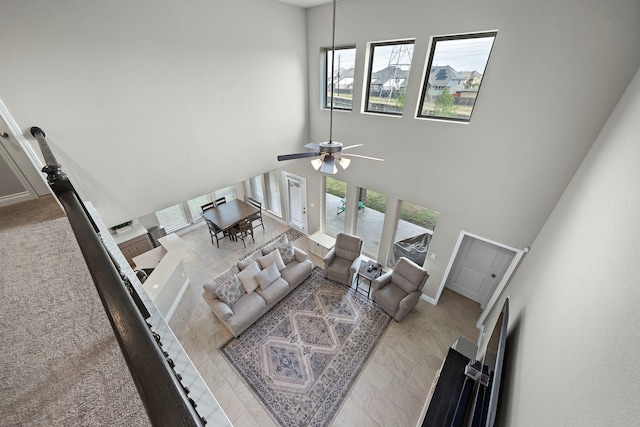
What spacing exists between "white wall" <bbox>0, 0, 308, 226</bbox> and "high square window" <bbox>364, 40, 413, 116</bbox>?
1737mm

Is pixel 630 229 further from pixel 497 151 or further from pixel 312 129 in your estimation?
pixel 312 129

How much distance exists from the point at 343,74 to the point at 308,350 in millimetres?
5689

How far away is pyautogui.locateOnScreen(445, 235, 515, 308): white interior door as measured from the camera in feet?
15.4

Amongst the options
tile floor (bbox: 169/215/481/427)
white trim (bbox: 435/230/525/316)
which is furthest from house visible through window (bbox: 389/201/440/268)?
tile floor (bbox: 169/215/481/427)

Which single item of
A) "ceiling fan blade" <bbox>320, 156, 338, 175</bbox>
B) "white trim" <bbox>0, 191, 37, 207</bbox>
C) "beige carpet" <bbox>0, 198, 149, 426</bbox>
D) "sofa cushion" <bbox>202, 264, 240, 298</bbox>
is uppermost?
"ceiling fan blade" <bbox>320, 156, 338, 175</bbox>

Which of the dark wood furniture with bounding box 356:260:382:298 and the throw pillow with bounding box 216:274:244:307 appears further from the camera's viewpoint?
the dark wood furniture with bounding box 356:260:382:298

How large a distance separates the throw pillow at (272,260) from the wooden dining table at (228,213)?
186cm

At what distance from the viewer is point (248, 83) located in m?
4.55

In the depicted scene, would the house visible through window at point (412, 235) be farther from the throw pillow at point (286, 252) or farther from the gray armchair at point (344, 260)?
the throw pillow at point (286, 252)

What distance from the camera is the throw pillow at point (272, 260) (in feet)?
18.3

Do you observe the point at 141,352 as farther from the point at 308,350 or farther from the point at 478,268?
the point at 478,268

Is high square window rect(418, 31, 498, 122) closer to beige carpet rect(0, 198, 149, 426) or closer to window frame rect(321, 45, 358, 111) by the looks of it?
window frame rect(321, 45, 358, 111)

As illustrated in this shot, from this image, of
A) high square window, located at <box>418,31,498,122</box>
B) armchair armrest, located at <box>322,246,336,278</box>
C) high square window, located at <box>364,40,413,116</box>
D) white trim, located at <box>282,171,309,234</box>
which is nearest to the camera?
high square window, located at <box>418,31,498,122</box>

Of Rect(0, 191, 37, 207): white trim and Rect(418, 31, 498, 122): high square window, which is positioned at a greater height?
Rect(418, 31, 498, 122): high square window
